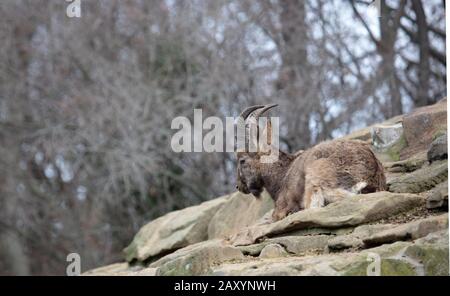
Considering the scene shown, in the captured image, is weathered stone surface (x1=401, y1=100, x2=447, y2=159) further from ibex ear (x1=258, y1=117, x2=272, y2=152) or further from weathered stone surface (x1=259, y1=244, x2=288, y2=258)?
weathered stone surface (x1=259, y1=244, x2=288, y2=258)

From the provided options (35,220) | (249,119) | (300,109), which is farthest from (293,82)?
(249,119)

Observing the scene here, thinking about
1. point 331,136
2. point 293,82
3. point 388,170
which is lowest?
point 388,170

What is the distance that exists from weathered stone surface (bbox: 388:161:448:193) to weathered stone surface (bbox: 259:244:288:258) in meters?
1.31

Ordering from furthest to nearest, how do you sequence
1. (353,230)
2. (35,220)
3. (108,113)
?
1. (35,220)
2. (108,113)
3. (353,230)

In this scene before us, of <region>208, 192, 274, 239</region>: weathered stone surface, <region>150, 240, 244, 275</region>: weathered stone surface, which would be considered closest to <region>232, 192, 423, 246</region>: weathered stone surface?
<region>150, 240, 244, 275</region>: weathered stone surface

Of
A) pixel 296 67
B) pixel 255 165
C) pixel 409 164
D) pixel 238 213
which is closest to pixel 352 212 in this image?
pixel 409 164

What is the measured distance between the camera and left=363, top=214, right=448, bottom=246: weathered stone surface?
263 inches

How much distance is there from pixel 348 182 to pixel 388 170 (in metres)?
1.10

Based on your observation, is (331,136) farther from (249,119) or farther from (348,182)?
(348,182)

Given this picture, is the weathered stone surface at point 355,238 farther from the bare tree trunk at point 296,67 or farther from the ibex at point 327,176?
the bare tree trunk at point 296,67

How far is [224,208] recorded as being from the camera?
36.5ft

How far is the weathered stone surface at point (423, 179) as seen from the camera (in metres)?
Answer: 7.99

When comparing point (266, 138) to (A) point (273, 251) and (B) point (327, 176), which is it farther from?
(A) point (273, 251)

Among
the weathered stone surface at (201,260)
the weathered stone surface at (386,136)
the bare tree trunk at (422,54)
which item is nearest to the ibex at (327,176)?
the weathered stone surface at (386,136)
